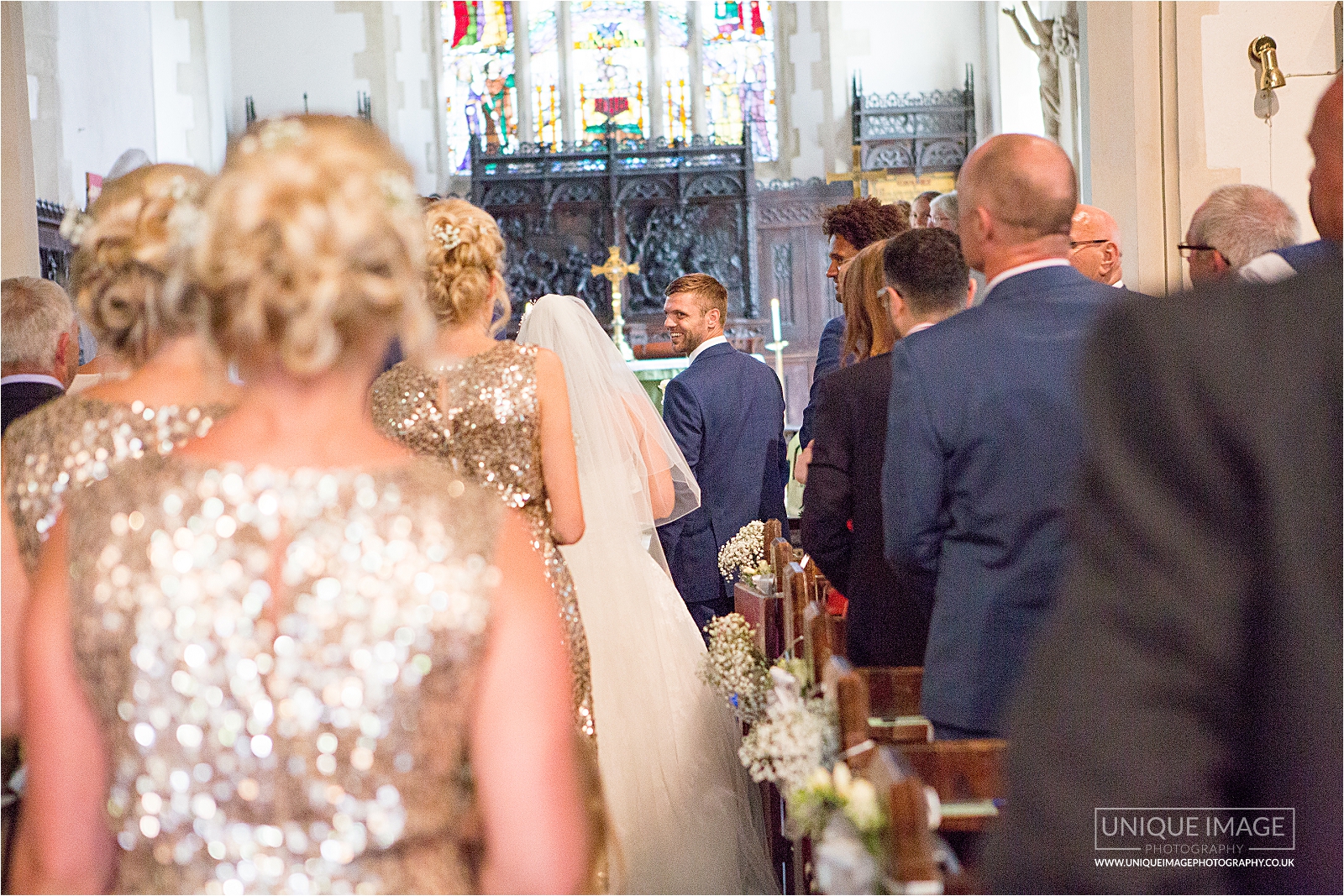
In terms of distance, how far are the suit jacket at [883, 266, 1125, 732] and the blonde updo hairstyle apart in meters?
1.29

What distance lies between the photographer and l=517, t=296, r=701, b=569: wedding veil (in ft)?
12.4

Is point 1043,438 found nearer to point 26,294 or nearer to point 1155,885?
point 1155,885

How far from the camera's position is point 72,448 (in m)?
2.05

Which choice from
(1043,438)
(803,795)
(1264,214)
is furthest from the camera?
(1264,214)

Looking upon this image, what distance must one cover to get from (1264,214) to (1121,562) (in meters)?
2.92

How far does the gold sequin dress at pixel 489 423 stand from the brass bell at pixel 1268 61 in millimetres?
Result: 3205

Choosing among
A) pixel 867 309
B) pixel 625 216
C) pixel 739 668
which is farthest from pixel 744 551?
pixel 625 216

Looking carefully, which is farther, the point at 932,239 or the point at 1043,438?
the point at 932,239

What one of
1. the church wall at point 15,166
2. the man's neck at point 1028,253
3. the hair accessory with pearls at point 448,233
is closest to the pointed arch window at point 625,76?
the church wall at point 15,166

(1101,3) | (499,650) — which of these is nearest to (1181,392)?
(499,650)

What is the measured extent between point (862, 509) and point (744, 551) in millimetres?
1286

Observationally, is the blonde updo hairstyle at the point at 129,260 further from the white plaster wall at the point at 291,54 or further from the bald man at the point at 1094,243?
the white plaster wall at the point at 291,54

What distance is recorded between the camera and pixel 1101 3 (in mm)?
4996

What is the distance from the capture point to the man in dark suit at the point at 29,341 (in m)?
3.09
